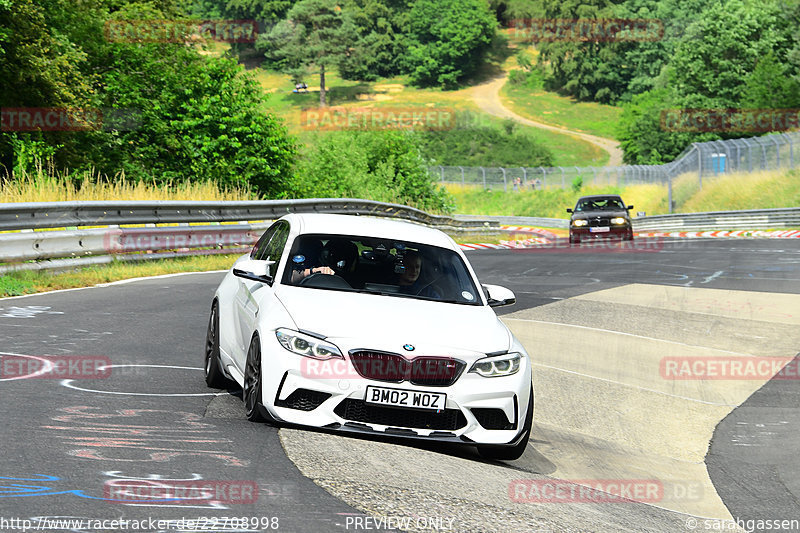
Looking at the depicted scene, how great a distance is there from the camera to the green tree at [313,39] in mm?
149250

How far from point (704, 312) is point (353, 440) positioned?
10433 mm

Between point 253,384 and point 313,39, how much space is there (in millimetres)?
148308

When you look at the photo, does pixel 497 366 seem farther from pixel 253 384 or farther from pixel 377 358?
pixel 253 384

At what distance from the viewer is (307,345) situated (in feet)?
22.3

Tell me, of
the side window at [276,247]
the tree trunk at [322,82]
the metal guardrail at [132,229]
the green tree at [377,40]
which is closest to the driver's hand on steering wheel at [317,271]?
the side window at [276,247]

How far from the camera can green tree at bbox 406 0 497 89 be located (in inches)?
6324

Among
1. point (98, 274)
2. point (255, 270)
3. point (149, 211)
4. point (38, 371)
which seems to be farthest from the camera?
point (149, 211)

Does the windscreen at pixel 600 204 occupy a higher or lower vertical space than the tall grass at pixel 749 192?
higher

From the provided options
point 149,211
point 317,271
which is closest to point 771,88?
point 149,211

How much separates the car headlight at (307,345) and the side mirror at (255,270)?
1.04m

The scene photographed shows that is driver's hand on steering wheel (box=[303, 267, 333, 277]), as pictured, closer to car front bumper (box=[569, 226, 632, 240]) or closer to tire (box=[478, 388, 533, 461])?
tire (box=[478, 388, 533, 461])

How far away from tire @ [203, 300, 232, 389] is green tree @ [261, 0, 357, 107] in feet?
467

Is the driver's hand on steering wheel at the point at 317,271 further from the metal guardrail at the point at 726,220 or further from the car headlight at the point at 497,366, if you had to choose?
the metal guardrail at the point at 726,220

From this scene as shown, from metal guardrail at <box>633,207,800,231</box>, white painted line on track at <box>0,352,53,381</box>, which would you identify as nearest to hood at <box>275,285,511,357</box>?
white painted line on track at <box>0,352,53,381</box>
